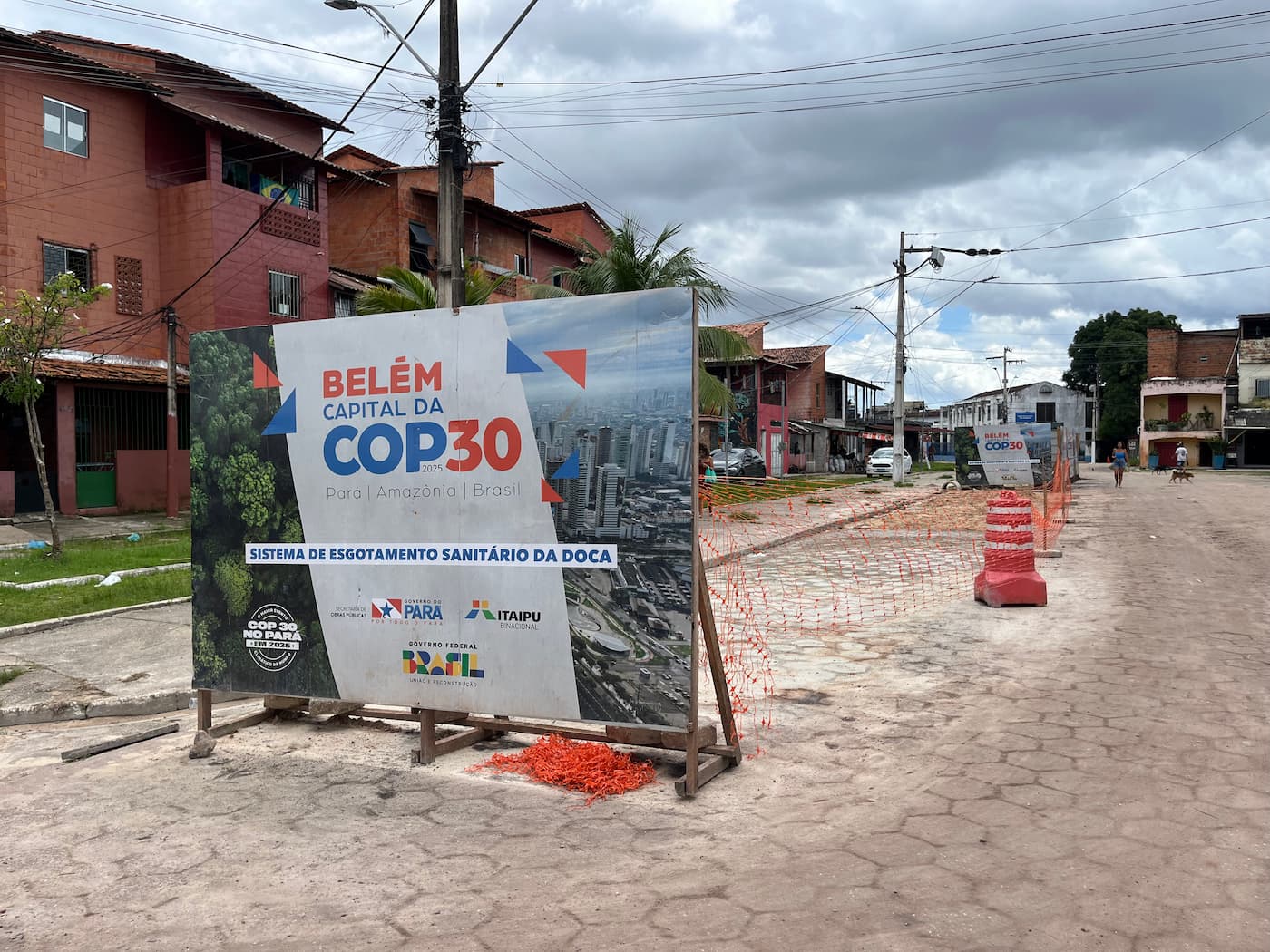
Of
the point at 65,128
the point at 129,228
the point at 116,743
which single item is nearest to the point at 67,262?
the point at 129,228

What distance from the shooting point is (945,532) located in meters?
18.7

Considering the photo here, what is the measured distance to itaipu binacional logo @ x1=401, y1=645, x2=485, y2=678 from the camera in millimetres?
4973

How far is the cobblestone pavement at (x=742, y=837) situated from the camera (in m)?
3.31

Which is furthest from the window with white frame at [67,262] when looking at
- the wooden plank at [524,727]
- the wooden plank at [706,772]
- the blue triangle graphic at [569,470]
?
the wooden plank at [706,772]

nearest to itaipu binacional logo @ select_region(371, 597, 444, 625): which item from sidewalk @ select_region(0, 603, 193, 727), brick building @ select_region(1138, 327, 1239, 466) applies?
sidewalk @ select_region(0, 603, 193, 727)

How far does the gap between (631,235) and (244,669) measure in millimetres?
16758

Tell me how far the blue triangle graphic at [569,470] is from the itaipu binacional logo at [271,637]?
1942 mm

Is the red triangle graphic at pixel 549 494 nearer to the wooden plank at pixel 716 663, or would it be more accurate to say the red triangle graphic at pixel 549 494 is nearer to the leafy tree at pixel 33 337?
the wooden plank at pixel 716 663

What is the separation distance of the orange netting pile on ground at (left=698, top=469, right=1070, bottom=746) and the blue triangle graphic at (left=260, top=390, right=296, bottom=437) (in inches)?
132

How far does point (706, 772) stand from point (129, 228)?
79.1 ft

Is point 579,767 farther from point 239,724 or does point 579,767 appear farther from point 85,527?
point 85,527

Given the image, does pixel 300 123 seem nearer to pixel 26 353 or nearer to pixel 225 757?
pixel 26 353

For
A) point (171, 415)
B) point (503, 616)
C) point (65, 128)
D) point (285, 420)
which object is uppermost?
point (65, 128)

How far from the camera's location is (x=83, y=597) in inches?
415
